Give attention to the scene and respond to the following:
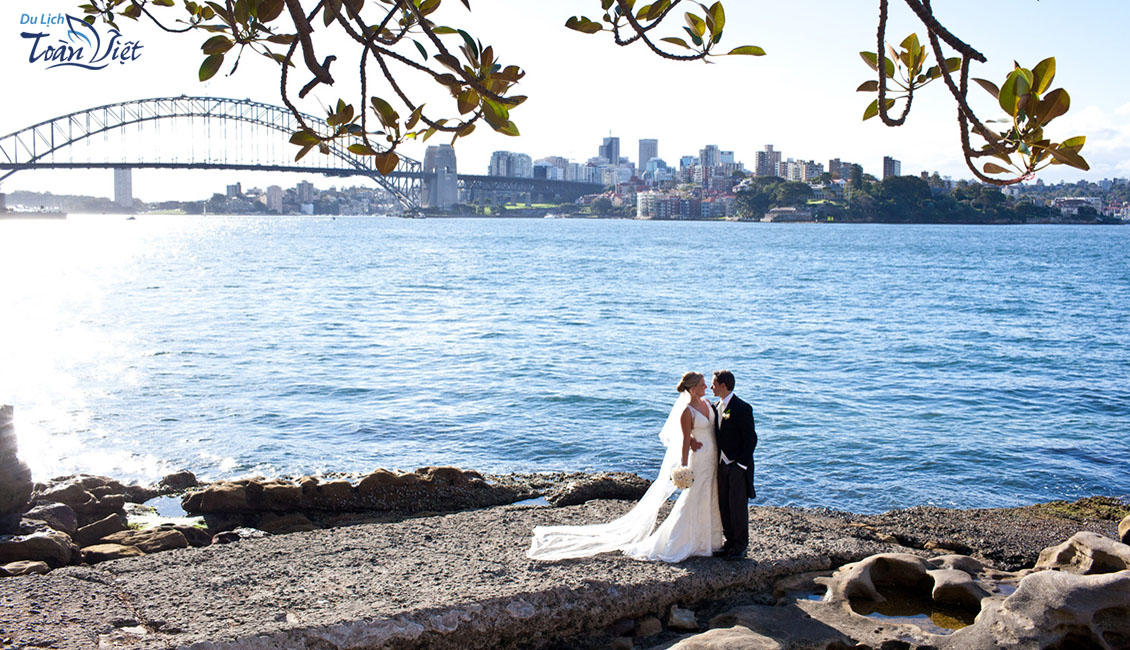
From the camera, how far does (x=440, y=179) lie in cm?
12256

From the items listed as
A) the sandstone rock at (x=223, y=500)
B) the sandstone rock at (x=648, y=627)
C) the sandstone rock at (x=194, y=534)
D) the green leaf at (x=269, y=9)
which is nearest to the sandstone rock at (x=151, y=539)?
the sandstone rock at (x=194, y=534)

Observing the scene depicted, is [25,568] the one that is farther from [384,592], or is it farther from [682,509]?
[682,509]

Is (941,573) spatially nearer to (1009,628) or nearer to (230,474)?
(1009,628)

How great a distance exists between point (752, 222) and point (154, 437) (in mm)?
147313

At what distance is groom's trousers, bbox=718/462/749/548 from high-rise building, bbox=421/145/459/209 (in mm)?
110036

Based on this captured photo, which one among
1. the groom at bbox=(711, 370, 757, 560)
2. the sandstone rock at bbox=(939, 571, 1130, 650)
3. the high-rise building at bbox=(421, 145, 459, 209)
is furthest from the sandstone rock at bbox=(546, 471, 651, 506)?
the high-rise building at bbox=(421, 145, 459, 209)

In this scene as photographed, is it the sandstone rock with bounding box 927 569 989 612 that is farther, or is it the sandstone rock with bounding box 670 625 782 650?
the sandstone rock with bounding box 927 569 989 612

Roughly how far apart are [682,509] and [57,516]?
16.4 feet

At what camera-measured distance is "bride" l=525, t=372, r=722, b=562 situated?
19.5 feet

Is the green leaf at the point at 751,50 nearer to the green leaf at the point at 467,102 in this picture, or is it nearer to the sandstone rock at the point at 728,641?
the green leaf at the point at 467,102

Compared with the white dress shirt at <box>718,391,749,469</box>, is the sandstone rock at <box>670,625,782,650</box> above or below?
below

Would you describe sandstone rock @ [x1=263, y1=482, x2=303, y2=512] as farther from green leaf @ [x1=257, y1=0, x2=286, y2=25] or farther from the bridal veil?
green leaf @ [x1=257, y1=0, x2=286, y2=25]

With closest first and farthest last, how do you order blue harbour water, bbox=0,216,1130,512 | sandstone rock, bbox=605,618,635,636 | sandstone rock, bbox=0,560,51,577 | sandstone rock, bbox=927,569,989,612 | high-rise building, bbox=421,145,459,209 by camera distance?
sandstone rock, bbox=605,618,635,636, sandstone rock, bbox=927,569,989,612, sandstone rock, bbox=0,560,51,577, blue harbour water, bbox=0,216,1130,512, high-rise building, bbox=421,145,459,209

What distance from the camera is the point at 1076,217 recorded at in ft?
505
